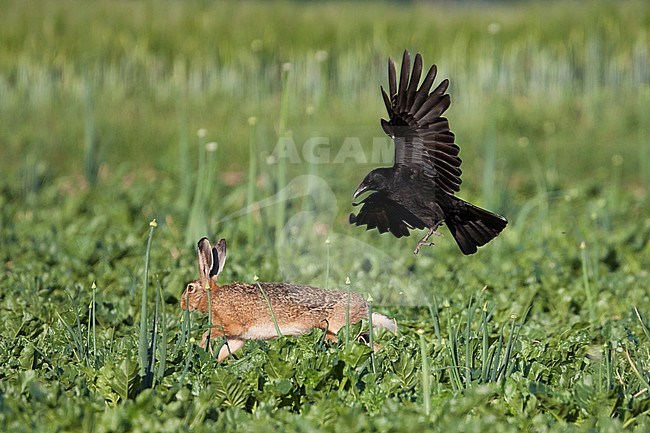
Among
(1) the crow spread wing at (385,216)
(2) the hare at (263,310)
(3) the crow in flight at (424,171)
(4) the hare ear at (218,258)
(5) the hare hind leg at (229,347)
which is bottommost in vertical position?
(5) the hare hind leg at (229,347)

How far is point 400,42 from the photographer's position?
7.37 meters

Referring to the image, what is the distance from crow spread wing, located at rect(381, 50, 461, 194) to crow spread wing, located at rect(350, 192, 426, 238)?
175 millimetres

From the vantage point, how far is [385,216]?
8.21ft

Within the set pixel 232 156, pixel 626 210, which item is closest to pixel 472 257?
→ pixel 626 210

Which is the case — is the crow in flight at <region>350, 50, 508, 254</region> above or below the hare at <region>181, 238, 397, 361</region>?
above

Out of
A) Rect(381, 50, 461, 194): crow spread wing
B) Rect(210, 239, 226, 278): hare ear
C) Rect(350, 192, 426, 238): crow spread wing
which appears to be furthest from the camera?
Rect(210, 239, 226, 278): hare ear

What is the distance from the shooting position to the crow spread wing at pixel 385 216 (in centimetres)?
244

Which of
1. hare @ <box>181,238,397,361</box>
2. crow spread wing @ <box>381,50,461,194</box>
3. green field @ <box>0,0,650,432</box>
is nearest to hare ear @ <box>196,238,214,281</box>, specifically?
hare @ <box>181,238,397,361</box>

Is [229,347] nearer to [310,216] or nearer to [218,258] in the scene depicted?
[218,258]

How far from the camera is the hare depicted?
2525 millimetres

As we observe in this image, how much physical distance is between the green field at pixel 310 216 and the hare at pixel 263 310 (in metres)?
0.08

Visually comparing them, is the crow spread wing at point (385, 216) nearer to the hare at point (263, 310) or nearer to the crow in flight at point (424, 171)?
the crow in flight at point (424, 171)

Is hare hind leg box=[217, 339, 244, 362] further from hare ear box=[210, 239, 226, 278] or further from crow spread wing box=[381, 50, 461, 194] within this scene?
crow spread wing box=[381, 50, 461, 194]

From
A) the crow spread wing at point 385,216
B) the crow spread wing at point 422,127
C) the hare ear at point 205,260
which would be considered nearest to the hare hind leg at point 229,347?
the hare ear at point 205,260
